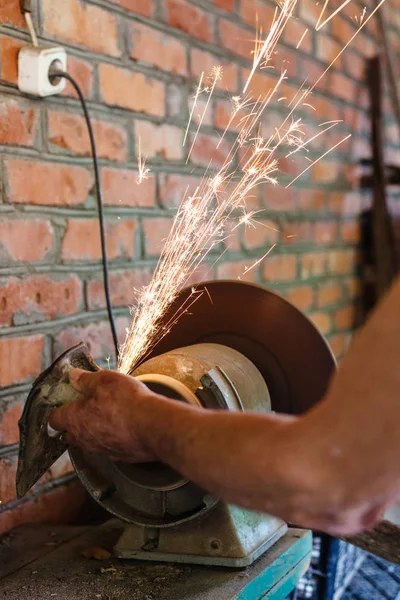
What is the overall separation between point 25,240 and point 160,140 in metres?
0.51

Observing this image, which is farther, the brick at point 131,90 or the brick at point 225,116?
the brick at point 225,116

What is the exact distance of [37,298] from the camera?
1.30 meters

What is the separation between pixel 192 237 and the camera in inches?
66.9

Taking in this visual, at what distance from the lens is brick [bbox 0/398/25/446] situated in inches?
49.3

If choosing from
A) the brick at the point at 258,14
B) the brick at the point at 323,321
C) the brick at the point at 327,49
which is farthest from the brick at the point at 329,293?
the brick at the point at 258,14

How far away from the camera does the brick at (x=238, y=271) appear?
1878mm

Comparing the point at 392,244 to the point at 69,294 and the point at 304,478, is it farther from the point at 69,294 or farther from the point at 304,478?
the point at 304,478

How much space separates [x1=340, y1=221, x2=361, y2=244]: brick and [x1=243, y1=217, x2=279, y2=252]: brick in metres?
0.57

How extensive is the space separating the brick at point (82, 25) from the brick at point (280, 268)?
0.90 metres

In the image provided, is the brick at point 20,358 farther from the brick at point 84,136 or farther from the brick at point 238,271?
the brick at point 238,271

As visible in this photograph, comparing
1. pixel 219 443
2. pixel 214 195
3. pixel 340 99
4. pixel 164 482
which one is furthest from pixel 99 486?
pixel 340 99

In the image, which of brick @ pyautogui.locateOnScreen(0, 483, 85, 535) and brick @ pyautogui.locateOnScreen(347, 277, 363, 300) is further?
brick @ pyautogui.locateOnScreen(347, 277, 363, 300)

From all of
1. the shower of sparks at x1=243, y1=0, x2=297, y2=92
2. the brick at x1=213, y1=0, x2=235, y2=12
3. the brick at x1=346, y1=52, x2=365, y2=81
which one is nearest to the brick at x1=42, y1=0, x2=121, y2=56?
the brick at x1=213, y1=0, x2=235, y2=12

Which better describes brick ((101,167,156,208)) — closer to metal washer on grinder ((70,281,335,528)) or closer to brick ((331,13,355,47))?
metal washer on grinder ((70,281,335,528))
